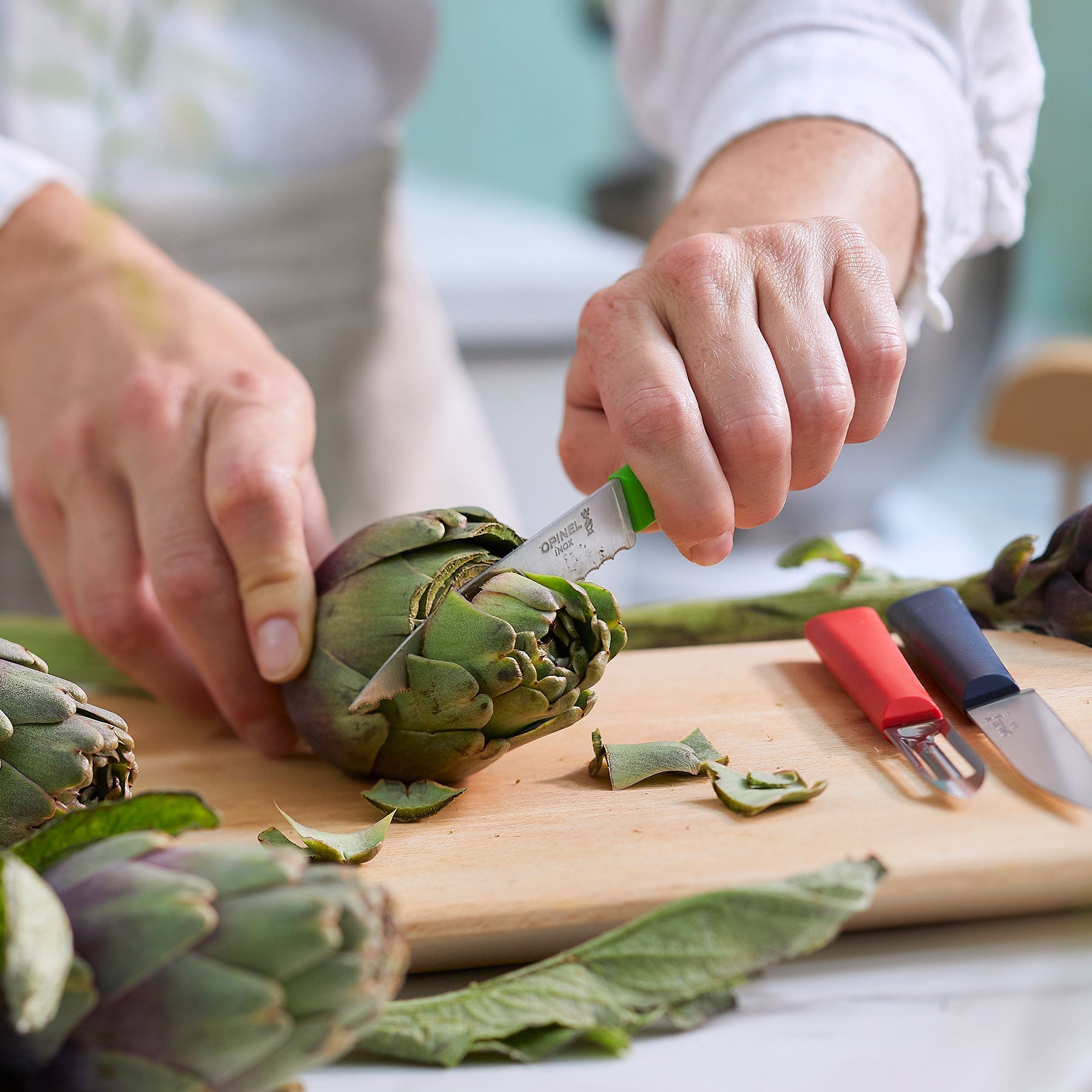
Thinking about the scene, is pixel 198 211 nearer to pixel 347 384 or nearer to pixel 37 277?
pixel 347 384

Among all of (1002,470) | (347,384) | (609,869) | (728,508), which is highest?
(728,508)

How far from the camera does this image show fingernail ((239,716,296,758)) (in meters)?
0.70

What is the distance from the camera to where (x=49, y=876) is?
0.33m

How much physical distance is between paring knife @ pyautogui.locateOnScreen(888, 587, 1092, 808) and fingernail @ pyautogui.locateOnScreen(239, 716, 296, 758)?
0.38 meters

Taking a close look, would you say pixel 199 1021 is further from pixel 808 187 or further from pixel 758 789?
pixel 808 187

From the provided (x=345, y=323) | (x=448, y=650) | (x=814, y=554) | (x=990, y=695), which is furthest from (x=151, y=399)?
(x=345, y=323)

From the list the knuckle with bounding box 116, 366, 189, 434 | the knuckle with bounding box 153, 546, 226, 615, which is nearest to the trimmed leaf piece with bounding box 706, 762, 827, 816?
the knuckle with bounding box 153, 546, 226, 615

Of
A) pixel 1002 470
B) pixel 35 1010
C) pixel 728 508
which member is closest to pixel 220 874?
pixel 35 1010

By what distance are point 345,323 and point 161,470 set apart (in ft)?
2.41

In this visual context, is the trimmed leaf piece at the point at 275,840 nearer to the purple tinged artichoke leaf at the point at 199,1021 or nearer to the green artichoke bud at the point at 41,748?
the green artichoke bud at the point at 41,748

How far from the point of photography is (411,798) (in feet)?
1.92

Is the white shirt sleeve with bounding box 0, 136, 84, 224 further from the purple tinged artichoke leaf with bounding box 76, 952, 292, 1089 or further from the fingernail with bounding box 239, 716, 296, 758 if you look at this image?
the purple tinged artichoke leaf with bounding box 76, 952, 292, 1089

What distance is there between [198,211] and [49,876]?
122 centimetres

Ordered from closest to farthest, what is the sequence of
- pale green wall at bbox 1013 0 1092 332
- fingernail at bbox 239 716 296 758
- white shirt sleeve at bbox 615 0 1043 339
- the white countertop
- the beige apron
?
the white countertop, fingernail at bbox 239 716 296 758, white shirt sleeve at bbox 615 0 1043 339, the beige apron, pale green wall at bbox 1013 0 1092 332
